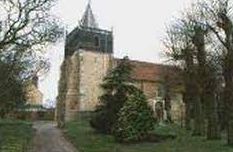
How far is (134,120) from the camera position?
41.8 meters

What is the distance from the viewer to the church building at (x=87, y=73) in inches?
3088

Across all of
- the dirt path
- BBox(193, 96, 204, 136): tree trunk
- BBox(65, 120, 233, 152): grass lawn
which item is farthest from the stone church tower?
BBox(193, 96, 204, 136): tree trunk

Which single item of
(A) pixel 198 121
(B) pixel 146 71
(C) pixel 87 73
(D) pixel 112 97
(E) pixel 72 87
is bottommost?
(A) pixel 198 121

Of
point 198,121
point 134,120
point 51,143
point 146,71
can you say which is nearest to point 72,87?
point 146,71

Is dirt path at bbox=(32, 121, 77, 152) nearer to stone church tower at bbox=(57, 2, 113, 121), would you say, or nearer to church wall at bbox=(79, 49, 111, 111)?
church wall at bbox=(79, 49, 111, 111)

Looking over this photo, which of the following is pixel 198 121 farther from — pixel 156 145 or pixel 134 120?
pixel 156 145

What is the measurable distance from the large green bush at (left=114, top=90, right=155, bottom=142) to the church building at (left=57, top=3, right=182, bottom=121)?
33.9m

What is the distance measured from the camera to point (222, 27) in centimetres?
3572

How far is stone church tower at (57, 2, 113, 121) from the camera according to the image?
78375 millimetres

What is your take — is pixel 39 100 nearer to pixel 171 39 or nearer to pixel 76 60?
pixel 76 60

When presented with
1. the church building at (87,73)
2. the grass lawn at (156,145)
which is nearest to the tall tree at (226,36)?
the grass lawn at (156,145)

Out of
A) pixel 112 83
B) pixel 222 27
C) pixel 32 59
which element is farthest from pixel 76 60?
pixel 222 27

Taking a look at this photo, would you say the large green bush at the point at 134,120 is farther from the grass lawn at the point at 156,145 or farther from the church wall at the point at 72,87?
the church wall at the point at 72,87

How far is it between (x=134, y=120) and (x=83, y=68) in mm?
39728
